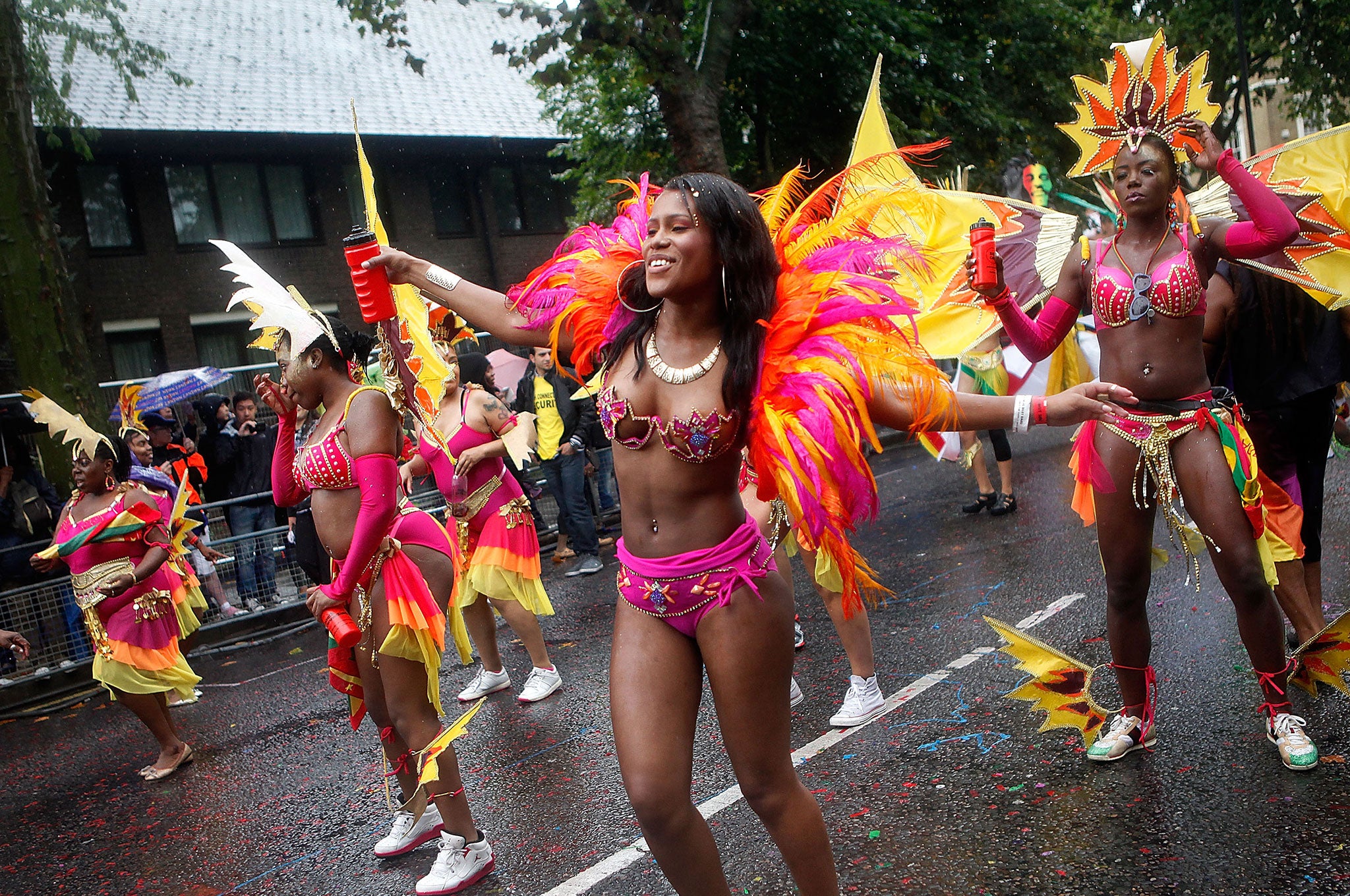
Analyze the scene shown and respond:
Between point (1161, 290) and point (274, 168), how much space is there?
18.4m

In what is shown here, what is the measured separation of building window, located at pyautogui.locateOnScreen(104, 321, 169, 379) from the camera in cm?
1784

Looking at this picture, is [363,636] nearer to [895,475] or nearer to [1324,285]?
[1324,285]

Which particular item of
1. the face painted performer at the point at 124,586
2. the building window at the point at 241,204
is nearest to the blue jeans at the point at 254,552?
the face painted performer at the point at 124,586

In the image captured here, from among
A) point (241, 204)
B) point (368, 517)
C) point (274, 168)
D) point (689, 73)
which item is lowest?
point (368, 517)

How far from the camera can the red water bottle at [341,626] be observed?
3.75 metres

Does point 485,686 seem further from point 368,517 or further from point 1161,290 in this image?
point 1161,290

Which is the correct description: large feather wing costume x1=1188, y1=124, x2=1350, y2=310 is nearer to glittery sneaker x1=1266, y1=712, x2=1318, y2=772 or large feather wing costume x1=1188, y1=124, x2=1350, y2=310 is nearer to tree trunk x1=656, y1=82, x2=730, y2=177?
glittery sneaker x1=1266, y1=712, x2=1318, y2=772

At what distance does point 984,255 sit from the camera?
3.30m

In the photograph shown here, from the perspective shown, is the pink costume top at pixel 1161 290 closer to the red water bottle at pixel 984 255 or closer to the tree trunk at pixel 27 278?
the red water bottle at pixel 984 255

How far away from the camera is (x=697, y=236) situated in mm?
2736

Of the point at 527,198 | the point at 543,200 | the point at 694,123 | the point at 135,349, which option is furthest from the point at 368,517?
the point at 543,200

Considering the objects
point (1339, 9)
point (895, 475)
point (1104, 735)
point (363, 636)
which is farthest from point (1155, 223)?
point (1339, 9)

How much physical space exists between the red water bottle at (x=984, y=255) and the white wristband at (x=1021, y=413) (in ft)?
2.31

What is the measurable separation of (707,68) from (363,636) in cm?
986
